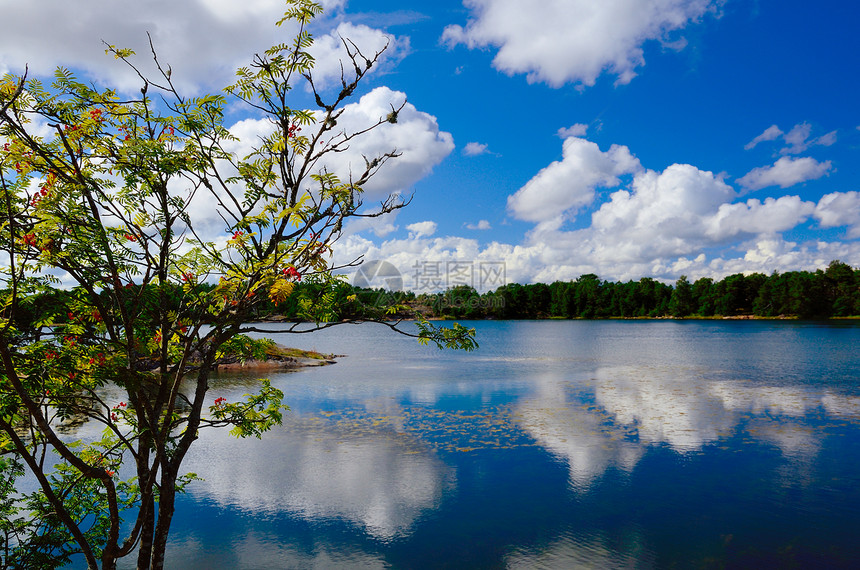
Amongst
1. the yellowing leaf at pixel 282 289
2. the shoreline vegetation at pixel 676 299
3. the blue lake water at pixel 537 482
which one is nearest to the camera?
the yellowing leaf at pixel 282 289

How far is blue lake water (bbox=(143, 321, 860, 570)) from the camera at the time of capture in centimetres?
1155

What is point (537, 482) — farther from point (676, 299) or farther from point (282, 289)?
point (676, 299)

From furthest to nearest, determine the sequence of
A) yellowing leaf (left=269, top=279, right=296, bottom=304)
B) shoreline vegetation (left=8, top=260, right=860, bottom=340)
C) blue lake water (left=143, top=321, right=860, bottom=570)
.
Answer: shoreline vegetation (left=8, top=260, right=860, bottom=340)
blue lake water (left=143, top=321, right=860, bottom=570)
yellowing leaf (left=269, top=279, right=296, bottom=304)

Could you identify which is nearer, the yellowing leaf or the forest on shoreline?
the yellowing leaf

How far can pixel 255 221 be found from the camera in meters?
6.46

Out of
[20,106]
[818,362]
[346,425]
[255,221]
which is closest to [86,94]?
[20,106]

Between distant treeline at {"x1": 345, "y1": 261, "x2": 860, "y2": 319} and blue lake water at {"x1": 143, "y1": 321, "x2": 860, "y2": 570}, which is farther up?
distant treeline at {"x1": 345, "y1": 261, "x2": 860, "y2": 319}

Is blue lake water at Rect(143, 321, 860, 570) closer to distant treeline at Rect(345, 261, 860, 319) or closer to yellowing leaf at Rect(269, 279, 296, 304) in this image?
yellowing leaf at Rect(269, 279, 296, 304)

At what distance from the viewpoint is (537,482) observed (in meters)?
15.7

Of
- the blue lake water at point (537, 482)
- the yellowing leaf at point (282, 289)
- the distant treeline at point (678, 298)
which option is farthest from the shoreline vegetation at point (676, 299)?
the yellowing leaf at point (282, 289)

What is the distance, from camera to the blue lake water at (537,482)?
455 inches

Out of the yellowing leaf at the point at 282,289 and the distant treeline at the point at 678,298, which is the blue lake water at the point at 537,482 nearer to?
the yellowing leaf at the point at 282,289

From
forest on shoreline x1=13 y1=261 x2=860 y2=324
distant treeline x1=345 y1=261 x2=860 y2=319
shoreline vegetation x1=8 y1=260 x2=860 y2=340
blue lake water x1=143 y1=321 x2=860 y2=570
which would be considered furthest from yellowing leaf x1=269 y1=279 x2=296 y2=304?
distant treeline x1=345 y1=261 x2=860 y2=319

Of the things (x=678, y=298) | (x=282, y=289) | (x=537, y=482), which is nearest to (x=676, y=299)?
(x=678, y=298)
